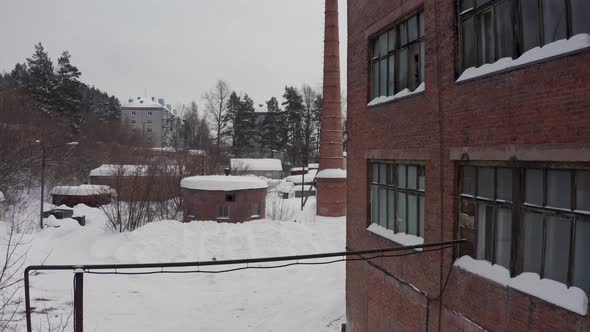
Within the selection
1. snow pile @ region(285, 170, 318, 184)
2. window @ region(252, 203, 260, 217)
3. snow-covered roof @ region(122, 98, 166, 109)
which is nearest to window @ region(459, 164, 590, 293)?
window @ region(252, 203, 260, 217)

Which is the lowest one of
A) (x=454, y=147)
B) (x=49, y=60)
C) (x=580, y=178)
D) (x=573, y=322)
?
(x=573, y=322)

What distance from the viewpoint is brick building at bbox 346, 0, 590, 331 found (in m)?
4.62

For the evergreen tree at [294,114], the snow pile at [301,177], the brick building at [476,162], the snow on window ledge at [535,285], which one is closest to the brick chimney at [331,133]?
the brick building at [476,162]

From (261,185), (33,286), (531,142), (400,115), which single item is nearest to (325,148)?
(261,185)

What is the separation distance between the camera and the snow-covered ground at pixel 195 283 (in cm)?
1343

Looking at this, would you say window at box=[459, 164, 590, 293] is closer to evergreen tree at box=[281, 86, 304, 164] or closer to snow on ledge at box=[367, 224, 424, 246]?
snow on ledge at box=[367, 224, 424, 246]

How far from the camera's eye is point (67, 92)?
53938mm

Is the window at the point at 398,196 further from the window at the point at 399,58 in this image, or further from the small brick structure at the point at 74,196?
the small brick structure at the point at 74,196

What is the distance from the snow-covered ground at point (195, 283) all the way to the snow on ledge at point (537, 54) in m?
8.94

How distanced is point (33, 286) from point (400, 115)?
14.8 meters

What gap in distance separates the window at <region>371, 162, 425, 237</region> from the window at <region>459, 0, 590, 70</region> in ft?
7.76

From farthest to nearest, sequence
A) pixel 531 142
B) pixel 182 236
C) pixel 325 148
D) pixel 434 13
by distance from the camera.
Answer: pixel 325 148 < pixel 182 236 < pixel 434 13 < pixel 531 142

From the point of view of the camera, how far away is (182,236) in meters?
22.1

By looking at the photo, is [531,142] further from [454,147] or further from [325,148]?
[325,148]
